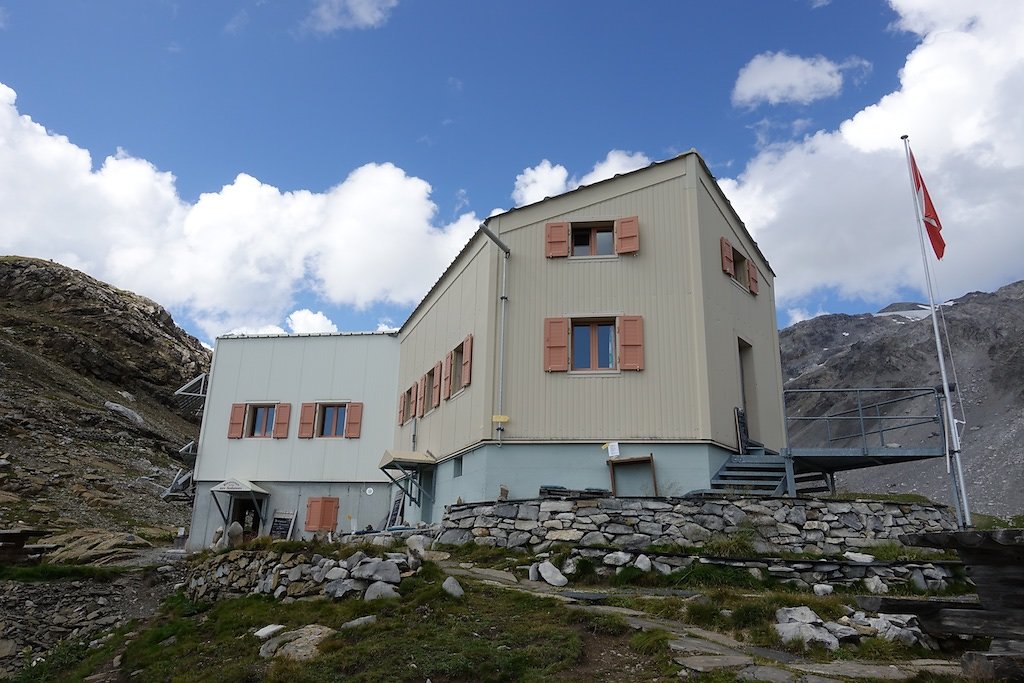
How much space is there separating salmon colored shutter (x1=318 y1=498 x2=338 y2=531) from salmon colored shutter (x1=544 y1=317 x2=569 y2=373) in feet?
38.9

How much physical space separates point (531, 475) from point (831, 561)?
647cm

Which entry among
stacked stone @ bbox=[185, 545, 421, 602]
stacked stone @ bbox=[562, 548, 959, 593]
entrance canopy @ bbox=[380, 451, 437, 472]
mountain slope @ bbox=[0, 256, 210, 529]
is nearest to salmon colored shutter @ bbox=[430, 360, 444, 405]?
entrance canopy @ bbox=[380, 451, 437, 472]

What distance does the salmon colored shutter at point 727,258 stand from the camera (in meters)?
17.4

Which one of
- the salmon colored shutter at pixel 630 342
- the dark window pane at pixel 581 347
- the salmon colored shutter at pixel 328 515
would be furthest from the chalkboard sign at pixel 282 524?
the salmon colored shutter at pixel 630 342

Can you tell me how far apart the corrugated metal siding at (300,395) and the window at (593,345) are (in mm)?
10716

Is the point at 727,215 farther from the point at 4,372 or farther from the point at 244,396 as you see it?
the point at 4,372

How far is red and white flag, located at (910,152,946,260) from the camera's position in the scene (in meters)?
15.6

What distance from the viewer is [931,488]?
42875 mm

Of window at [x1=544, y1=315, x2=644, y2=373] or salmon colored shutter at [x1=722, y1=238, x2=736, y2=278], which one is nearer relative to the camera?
window at [x1=544, y1=315, x2=644, y2=373]

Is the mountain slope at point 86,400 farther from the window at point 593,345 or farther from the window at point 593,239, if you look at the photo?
the window at point 593,239

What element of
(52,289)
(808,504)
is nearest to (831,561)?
(808,504)

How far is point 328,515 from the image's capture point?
24.3m

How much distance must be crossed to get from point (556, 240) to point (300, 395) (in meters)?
13.3

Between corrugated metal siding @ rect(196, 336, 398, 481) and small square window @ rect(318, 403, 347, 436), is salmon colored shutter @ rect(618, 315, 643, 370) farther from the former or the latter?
small square window @ rect(318, 403, 347, 436)
